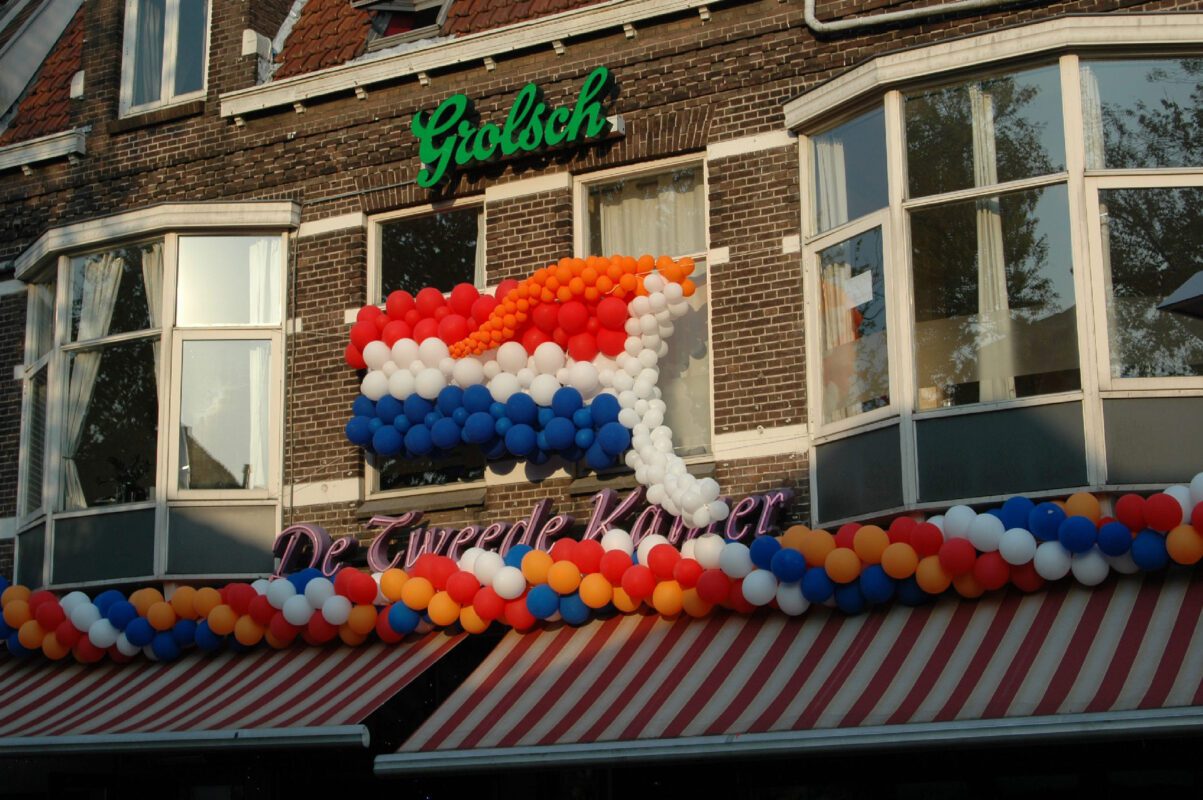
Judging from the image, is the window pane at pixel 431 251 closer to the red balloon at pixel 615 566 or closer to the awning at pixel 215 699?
the awning at pixel 215 699

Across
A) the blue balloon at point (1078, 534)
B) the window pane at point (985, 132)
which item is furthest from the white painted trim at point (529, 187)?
the blue balloon at point (1078, 534)

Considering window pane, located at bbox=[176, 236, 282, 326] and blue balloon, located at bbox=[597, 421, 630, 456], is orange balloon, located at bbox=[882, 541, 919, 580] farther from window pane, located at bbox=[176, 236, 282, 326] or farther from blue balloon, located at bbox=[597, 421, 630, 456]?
window pane, located at bbox=[176, 236, 282, 326]

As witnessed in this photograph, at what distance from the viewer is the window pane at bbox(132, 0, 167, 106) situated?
17.4 m

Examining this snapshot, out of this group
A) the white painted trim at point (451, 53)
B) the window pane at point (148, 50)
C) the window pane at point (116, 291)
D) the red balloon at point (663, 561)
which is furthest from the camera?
the window pane at point (148, 50)

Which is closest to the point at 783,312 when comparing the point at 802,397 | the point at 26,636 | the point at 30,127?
the point at 802,397

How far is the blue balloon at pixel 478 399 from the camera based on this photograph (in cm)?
1398

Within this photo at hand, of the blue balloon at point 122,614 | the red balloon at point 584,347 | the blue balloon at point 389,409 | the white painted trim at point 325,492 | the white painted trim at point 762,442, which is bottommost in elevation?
the blue balloon at point 122,614

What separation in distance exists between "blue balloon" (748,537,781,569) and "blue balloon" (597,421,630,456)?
70.1 inches

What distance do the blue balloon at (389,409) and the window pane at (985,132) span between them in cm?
488

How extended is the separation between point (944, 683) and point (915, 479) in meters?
1.95

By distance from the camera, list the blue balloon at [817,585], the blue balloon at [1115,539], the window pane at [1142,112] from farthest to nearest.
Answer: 1. the window pane at [1142,112]
2. the blue balloon at [817,585]
3. the blue balloon at [1115,539]

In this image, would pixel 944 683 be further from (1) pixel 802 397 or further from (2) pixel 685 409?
(2) pixel 685 409

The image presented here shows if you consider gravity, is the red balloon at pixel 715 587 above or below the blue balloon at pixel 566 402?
below

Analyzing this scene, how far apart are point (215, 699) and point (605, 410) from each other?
3.96 meters
